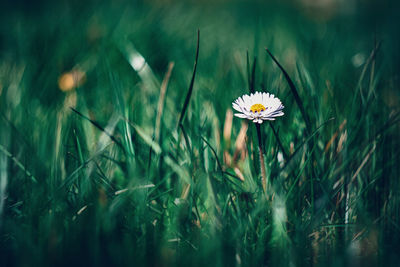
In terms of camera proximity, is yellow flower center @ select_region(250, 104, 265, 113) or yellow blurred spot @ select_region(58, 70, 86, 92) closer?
yellow flower center @ select_region(250, 104, 265, 113)

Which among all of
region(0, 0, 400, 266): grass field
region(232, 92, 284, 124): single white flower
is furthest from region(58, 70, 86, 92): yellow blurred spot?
region(232, 92, 284, 124): single white flower

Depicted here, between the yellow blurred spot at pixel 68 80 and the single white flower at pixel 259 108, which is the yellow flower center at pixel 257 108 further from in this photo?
the yellow blurred spot at pixel 68 80

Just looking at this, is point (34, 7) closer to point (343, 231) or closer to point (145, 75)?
point (145, 75)

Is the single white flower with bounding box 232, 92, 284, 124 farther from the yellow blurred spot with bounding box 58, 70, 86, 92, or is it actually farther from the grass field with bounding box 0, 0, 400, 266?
the yellow blurred spot with bounding box 58, 70, 86, 92

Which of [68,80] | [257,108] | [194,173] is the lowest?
[194,173]

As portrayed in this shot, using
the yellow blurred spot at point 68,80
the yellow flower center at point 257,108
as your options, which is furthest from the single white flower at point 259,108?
the yellow blurred spot at point 68,80

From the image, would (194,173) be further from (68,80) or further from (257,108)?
(68,80)

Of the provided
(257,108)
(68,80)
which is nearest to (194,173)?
(257,108)

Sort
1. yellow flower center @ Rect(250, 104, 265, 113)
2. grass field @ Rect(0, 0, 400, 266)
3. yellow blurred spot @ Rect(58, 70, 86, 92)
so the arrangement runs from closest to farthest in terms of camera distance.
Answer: grass field @ Rect(0, 0, 400, 266) < yellow flower center @ Rect(250, 104, 265, 113) < yellow blurred spot @ Rect(58, 70, 86, 92)

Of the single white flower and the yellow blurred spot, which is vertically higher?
the yellow blurred spot
